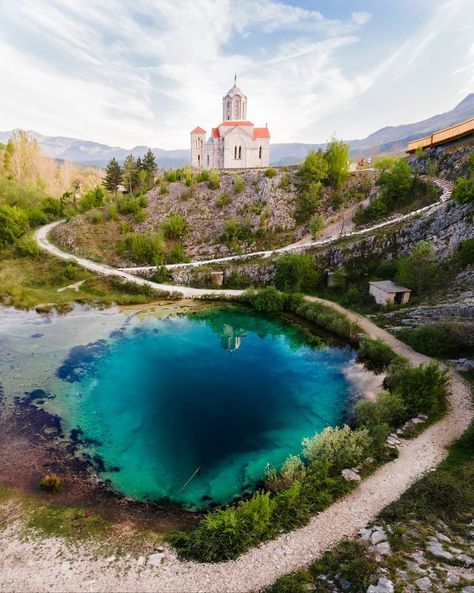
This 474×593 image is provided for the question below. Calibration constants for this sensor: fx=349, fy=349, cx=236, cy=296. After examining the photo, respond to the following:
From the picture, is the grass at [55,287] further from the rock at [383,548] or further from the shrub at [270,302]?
the rock at [383,548]

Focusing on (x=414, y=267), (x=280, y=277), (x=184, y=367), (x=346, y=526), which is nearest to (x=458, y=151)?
(x=414, y=267)

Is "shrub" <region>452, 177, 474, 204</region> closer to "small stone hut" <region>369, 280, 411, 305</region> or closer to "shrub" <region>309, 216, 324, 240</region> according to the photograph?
"small stone hut" <region>369, 280, 411, 305</region>

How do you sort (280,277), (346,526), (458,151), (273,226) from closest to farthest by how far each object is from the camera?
(346,526) → (280,277) → (458,151) → (273,226)

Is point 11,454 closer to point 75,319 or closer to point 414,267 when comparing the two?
point 75,319

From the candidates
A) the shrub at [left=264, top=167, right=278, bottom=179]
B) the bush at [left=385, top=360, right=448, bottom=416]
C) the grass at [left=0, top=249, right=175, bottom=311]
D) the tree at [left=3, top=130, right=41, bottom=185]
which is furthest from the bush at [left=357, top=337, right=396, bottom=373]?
the tree at [left=3, top=130, right=41, bottom=185]

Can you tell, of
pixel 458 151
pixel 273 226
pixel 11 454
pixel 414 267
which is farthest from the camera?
pixel 273 226

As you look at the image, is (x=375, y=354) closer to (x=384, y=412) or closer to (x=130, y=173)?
(x=384, y=412)

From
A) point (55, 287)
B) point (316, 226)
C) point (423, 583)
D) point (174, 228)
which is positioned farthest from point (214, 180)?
point (423, 583)

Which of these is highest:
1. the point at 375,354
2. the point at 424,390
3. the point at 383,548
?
the point at 424,390
